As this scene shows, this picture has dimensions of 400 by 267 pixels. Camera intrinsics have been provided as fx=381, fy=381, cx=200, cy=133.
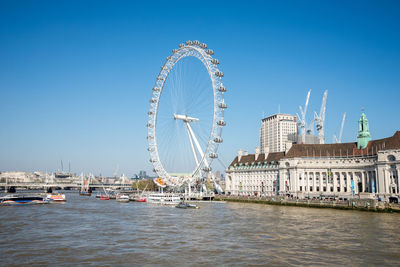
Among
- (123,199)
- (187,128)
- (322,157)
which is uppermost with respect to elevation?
(187,128)

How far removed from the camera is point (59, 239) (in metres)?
32.9

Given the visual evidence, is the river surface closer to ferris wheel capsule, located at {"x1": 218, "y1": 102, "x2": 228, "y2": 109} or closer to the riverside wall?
the riverside wall

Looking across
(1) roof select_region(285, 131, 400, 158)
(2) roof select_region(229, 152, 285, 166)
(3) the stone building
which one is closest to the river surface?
(3) the stone building

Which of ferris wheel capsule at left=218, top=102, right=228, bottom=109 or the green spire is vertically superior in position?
ferris wheel capsule at left=218, top=102, right=228, bottom=109

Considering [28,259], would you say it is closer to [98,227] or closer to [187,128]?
[98,227]

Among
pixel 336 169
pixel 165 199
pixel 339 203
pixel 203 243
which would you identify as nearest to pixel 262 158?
pixel 336 169

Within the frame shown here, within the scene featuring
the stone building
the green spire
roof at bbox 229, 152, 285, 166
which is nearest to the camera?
the stone building

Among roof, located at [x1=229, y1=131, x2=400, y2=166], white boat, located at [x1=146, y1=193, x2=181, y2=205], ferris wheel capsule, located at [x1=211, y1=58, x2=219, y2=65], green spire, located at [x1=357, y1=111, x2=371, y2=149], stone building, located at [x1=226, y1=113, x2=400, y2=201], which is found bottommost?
white boat, located at [x1=146, y1=193, x2=181, y2=205]

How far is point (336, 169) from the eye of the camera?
9138 centimetres

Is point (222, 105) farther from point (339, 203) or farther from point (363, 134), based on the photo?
point (363, 134)

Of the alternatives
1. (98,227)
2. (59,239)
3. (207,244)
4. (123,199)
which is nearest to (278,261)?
(207,244)

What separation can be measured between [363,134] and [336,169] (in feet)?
34.8

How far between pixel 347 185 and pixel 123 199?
189ft

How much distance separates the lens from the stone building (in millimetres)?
76688
